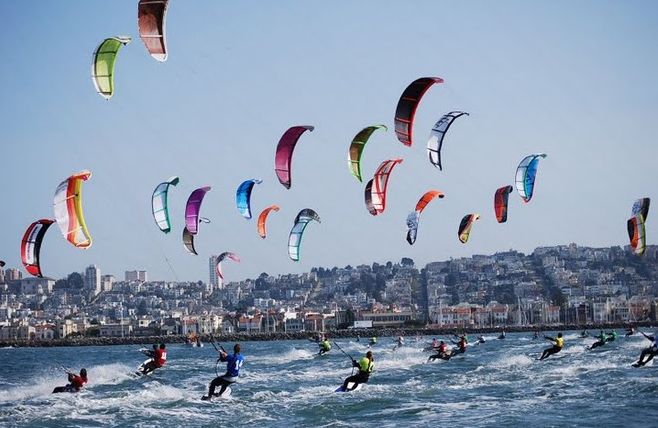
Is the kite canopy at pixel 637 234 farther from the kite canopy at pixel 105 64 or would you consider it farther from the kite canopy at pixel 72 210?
the kite canopy at pixel 105 64

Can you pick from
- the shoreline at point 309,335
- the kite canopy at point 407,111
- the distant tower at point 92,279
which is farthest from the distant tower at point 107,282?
the kite canopy at point 407,111

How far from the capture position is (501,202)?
32.6 m

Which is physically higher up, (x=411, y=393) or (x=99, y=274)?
(x=99, y=274)

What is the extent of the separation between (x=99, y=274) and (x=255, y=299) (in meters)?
34.1

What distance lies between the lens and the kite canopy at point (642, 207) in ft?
105

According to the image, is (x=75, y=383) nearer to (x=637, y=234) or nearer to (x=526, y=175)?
(x=526, y=175)

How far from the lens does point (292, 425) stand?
17109 mm

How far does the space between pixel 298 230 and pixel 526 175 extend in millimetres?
6626

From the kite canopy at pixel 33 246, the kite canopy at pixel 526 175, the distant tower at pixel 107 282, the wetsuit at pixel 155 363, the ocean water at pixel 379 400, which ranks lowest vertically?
the ocean water at pixel 379 400

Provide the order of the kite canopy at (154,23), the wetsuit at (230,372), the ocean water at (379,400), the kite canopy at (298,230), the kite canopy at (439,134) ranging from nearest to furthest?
the kite canopy at (154,23)
the ocean water at (379,400)
the wetsuit at (230,372)
the kite canopy at (439,134)
the kite canopy at (298,230)

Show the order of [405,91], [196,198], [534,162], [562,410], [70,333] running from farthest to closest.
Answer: [70,333] → [534,162] → [196,198] → [405,91] → [562,410]

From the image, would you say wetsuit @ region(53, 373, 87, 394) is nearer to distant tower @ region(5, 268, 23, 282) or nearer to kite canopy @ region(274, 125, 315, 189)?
kite canopy @ region(274, 125, 315, 189)

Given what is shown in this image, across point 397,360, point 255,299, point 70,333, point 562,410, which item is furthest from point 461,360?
point 255,299

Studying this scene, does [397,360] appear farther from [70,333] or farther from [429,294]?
[429,294]
